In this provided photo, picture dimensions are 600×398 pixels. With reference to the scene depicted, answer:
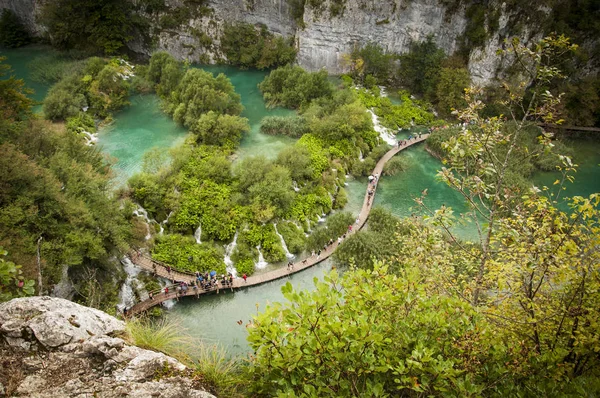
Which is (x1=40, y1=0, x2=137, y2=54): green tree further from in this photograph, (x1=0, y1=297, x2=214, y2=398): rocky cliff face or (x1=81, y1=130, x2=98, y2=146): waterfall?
(x1=0, y1=297, x2=214, y2=398): rocky cliff face

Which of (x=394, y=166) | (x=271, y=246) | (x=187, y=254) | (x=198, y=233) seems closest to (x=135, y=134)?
(x=198, y=233)

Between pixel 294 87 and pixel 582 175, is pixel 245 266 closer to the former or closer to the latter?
pixel 294 87

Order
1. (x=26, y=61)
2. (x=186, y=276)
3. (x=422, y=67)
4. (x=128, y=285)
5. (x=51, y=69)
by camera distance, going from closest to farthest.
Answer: (x=128, y=285), (x=186, y=276), (x=51, y=69), (x=422, y=67), (x=26, y=61)

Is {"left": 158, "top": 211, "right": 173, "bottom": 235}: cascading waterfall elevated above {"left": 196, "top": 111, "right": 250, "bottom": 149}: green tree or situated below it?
below

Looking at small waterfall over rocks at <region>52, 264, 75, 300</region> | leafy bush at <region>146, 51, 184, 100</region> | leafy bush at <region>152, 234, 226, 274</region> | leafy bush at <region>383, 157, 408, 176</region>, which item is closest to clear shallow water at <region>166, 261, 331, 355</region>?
leafy bush at <region>152, 234, 226, 274</region>

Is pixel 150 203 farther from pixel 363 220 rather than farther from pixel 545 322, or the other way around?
pixel 545 322
